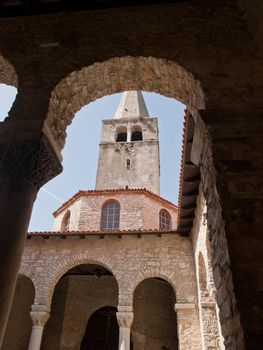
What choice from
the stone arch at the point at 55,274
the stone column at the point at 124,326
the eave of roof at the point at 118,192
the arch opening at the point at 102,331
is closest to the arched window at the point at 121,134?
the eave of roof at the point at 118,192

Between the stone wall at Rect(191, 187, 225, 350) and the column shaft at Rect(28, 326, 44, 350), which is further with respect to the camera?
the column shaft at Rect(28, 326, 44, 350)

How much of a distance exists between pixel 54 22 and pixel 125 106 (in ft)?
79.2

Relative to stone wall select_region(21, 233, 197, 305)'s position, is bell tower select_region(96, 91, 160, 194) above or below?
above

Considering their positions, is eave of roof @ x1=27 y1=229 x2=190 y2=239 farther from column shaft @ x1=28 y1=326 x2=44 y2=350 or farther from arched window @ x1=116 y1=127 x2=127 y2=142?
arched window @ x1=116 y1=127 x2=127 y2=142

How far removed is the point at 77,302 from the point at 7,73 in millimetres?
11254

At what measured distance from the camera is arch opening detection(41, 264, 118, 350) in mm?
12742

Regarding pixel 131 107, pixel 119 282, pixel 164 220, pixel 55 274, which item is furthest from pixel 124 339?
pixel 131 107

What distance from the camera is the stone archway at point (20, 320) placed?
483 inches

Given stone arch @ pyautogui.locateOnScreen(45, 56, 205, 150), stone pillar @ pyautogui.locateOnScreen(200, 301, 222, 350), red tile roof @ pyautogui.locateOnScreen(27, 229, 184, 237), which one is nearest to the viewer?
stone arch @ pyautogui.locateOnScreen(45, 56, 205, 150)

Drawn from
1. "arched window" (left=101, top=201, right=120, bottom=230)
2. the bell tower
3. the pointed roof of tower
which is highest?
the pointed roof of tower

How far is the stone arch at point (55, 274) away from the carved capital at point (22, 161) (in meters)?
7.98

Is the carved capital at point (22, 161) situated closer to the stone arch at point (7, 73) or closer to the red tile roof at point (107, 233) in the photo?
the stone arch at point (7, 73)

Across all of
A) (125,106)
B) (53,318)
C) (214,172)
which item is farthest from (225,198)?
(125,106)

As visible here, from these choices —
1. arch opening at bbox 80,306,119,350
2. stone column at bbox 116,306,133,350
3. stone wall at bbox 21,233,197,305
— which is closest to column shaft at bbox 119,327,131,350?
stone column at bbox 116,306,133,350
